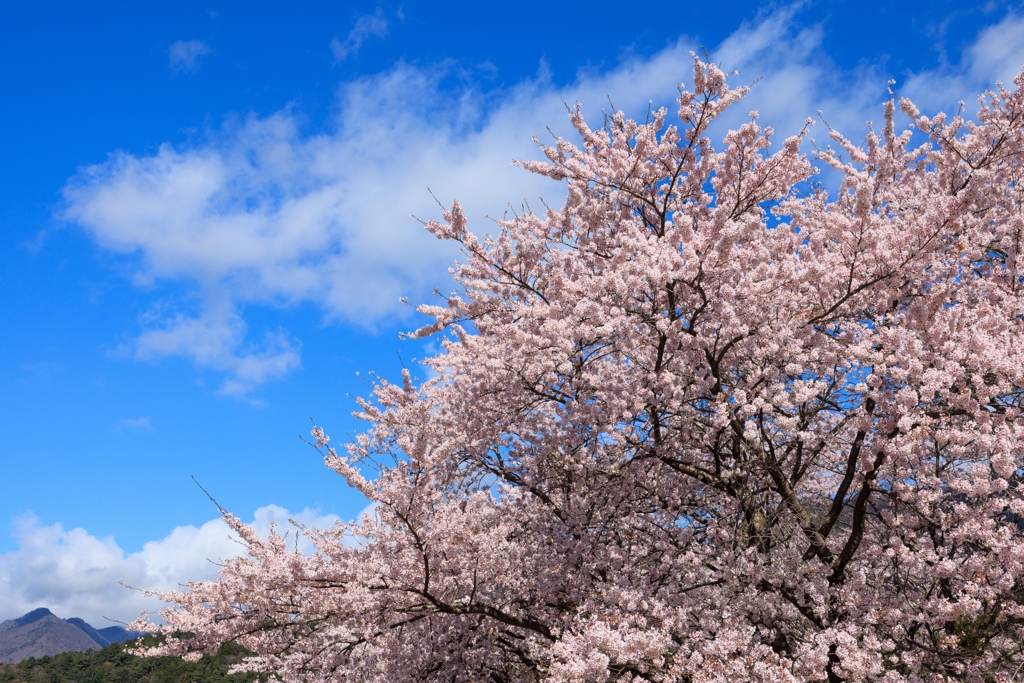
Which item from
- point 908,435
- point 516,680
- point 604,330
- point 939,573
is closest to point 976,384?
point 908,435

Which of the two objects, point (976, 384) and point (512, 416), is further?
point (512, 416)

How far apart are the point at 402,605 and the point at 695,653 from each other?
339cm

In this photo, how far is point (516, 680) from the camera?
38.1 feet

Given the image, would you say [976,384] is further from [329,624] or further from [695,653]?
[329,624]

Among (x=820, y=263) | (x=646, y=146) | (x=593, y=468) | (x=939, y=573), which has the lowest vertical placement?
(x=939, y=573)

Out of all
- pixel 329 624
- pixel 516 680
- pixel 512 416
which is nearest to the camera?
pixel 329 624

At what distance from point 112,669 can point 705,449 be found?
249 feet

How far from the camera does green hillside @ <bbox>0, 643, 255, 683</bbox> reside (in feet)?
177

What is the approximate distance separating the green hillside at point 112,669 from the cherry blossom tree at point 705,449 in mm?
50880

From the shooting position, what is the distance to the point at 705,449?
9250 millimetres

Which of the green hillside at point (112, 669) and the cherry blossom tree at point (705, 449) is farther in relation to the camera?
Result: the green hillside at point (112, 669)

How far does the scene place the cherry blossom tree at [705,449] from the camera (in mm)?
7168

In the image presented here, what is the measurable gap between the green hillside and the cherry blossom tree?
167 ft

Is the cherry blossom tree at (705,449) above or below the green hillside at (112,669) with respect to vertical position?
above
